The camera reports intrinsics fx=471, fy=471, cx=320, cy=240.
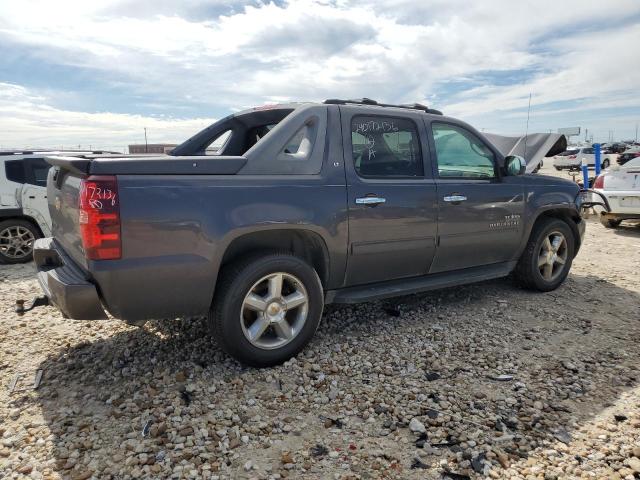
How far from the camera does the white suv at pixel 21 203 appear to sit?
688 cm

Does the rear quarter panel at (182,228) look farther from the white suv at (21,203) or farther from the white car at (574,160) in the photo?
the white car at (574,160)

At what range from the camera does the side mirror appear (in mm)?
4570

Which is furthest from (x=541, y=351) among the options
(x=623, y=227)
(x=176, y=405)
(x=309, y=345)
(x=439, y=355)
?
(x=623, y=227)

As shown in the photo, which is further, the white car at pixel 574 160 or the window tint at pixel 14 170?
the white car at pixel 574 160

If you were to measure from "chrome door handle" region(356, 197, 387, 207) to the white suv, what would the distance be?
5.42 meters

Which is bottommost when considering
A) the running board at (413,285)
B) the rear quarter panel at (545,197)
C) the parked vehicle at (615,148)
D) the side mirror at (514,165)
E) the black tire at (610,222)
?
the black tire at (610,222)

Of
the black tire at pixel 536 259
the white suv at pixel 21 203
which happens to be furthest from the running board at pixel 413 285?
the white suv at pixel 21 203

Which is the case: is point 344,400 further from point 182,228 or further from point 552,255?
point 552,255

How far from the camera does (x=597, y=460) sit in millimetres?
2436

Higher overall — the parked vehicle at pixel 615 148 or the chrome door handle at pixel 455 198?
the parked vehicle at pixel 615 148

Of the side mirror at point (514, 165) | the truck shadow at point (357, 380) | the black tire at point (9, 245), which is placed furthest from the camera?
the black tire at point (9, 245)

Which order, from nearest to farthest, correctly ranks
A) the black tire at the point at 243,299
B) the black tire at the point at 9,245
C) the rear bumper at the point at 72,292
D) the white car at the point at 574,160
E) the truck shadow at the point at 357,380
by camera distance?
1. the truck shadow at the point at 357,380
2. the rear bumper at the point at 72,292
3. the black tire at the point at 243,299
4. the black tire at the point at 9,245
5. the white car at the point at 574,160

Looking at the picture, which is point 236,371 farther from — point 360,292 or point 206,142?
point 206,142

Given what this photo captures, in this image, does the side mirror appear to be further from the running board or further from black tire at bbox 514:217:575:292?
the running board
